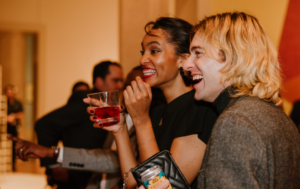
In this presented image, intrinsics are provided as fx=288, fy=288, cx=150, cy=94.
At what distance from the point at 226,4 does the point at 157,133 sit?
246 centimetres

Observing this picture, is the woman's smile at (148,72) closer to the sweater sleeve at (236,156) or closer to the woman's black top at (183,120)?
the woman's black top at (183,120)

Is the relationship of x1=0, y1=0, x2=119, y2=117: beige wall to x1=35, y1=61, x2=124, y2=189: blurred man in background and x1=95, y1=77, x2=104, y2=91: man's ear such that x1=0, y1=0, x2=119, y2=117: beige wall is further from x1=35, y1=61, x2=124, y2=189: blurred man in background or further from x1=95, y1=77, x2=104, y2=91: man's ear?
x1=35, y1=61, x2=124, y2=189: blurred man in background

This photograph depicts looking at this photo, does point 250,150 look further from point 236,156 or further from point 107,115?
point 107,115

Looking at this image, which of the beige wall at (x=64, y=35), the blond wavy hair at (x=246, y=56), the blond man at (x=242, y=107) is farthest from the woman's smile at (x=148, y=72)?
the beige wall at (x=64, y=35)

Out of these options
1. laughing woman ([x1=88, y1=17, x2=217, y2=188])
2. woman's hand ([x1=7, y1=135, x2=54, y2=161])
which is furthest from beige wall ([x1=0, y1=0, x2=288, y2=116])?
laughing woman ([x1=88, y1=17, x2=217, y2=188])

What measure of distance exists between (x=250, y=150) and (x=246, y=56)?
1.25ft

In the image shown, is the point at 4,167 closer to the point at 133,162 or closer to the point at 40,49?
the point at 40,49

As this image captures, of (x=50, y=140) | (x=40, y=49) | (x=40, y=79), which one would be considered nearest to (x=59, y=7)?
(x=40, y=49)

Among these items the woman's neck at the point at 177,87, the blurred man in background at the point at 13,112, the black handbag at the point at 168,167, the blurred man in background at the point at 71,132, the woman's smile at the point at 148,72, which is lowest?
the blurred man in background at the point at 13,112

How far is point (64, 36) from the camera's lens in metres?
6.65

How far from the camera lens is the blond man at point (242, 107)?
852 millimetres

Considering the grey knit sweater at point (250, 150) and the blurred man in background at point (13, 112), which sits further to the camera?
the blurred man in background at point (13, 112)

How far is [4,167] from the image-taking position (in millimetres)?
5961

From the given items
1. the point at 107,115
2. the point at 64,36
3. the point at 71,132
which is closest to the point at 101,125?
the point at 107,115
